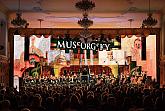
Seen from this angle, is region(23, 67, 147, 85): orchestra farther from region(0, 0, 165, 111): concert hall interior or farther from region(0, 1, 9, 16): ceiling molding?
region(0, 1, 9, 16): ceiling molding

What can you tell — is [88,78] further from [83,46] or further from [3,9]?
[3,9]

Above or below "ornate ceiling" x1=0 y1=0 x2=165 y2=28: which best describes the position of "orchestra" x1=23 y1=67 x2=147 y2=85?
below

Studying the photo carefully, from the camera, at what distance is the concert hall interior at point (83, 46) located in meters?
15.8

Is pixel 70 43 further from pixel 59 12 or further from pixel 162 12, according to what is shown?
pixel 162 12

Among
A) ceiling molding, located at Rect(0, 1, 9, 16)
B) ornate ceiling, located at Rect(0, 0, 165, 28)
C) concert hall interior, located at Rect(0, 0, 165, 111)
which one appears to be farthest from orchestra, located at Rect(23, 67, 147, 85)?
ceiling molding, located at Rect(0, 1, 9, 16)

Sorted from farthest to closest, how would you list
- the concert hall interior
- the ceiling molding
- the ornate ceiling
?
the ceiling molding
the ornate ceiling
the concert hall interior

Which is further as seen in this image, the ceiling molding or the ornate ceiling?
the ceiling molding

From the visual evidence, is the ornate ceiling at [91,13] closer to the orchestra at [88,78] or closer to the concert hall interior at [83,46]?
the concert hall interior at [83,46]

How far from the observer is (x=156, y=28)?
22.6 metres

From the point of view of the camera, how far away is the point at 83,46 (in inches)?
1040

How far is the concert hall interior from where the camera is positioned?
15.8m

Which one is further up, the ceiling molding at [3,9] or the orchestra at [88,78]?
the ceiling molding at [3,9]

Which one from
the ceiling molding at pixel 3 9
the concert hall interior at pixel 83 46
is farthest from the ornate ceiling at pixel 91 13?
the ceiling molding at pixel 3 9

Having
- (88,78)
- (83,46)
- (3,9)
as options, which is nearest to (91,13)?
(3,9)
